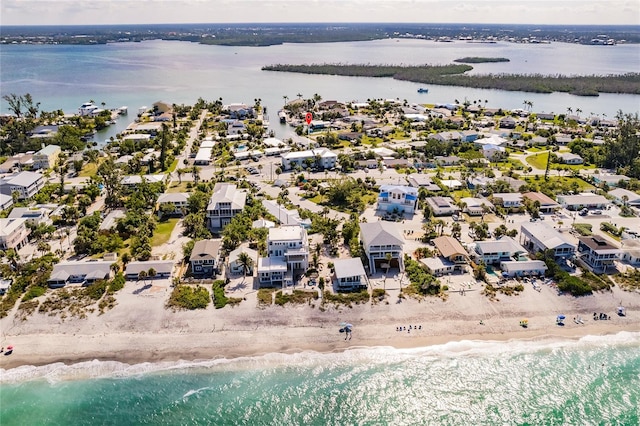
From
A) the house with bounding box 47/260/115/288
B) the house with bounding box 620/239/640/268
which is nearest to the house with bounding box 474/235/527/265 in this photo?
the house with bounding box 620/239/640/268

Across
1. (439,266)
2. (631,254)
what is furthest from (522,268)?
(631,254)

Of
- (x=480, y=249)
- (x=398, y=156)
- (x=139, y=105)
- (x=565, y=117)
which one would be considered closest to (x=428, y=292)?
(x=480, y=249)

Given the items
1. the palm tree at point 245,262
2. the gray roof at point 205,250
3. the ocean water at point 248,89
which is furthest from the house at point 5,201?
the ocean water at point 248,89

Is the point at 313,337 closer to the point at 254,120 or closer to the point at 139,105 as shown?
the point at 254,120

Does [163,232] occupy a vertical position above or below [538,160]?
above

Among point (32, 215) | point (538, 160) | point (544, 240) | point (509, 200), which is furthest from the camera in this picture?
point (538, 160)

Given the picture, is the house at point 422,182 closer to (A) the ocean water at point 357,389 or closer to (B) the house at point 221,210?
(B) the house at point 221,210

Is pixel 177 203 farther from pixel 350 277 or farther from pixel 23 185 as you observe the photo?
pixel 350 277

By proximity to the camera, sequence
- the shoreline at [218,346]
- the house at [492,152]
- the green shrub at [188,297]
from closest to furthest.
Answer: the shoreline at [218,346] < the green shrub at [188,297] < the house at [492,152]
